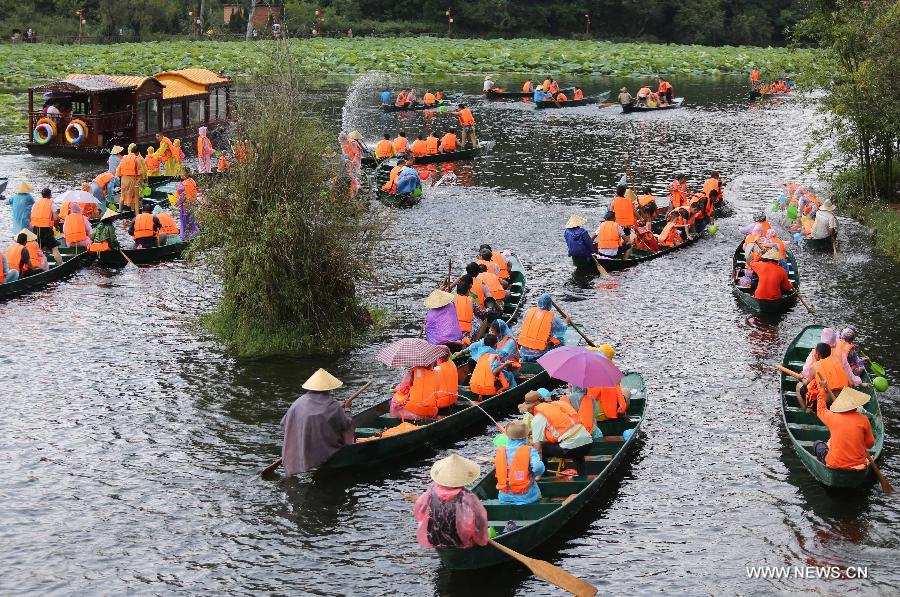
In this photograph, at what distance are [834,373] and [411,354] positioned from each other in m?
8.08

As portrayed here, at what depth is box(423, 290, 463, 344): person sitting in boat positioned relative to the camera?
23.9 metres

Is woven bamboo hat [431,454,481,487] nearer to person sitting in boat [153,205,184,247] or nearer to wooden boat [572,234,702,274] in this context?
wooden boat [572,234,702,274]

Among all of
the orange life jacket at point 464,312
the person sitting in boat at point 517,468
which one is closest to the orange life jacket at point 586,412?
the person sitting in boat at point 517,468

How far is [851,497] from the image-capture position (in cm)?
1875

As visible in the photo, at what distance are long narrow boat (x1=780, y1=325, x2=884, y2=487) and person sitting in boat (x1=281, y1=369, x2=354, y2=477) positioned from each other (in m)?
8.39

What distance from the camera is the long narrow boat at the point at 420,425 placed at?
19.5 meters

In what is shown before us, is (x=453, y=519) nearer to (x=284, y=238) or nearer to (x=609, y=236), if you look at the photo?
(x=284, y=238)

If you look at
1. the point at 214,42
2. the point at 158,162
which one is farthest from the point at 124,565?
the point at 214,42

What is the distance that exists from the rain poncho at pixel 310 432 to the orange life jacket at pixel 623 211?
17498mm

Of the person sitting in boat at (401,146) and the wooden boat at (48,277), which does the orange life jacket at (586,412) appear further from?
the person sitting in boat at (401,146)

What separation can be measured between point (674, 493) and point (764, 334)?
9.51 m

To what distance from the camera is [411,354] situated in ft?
66.8

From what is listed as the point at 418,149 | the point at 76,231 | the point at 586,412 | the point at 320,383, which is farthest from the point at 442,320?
the point at 418,149

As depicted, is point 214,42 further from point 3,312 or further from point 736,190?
point 3,312
